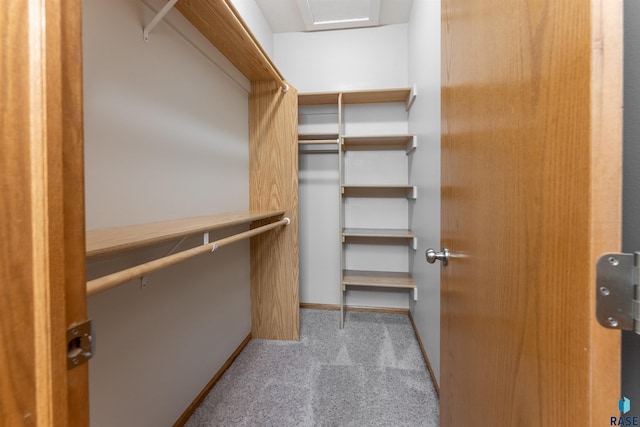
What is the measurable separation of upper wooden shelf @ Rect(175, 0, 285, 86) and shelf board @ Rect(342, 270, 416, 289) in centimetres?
166

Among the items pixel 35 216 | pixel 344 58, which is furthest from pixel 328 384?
pixel 344 58

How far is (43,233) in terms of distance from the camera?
1.03ft

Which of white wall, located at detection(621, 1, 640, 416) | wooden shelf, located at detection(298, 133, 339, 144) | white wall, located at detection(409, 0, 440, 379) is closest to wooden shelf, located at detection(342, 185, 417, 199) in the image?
white wall, located at detection(409, 0, 440, 379)

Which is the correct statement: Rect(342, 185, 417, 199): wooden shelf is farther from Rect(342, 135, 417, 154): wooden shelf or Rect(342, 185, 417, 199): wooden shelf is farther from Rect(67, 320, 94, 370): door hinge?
Rect(67, 320, 94, 370): door hinge

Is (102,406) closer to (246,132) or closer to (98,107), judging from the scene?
(98,107)

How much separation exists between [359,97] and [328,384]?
214 cm

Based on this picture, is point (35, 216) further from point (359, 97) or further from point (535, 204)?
point (359, 97)

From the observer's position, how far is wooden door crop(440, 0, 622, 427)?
330 millimetres

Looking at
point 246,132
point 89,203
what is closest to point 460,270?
point 89,203

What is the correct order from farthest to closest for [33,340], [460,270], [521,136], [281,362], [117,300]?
[281,362]
[117,300]
[460,270]
[521,136]
[33,340]

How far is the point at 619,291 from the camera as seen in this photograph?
322 millimetres

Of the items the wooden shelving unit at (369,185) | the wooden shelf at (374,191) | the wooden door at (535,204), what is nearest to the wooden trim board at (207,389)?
the wooden shelving unit at (369,185)

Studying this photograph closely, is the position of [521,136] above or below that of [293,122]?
below

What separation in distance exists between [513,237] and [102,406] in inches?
49.8
